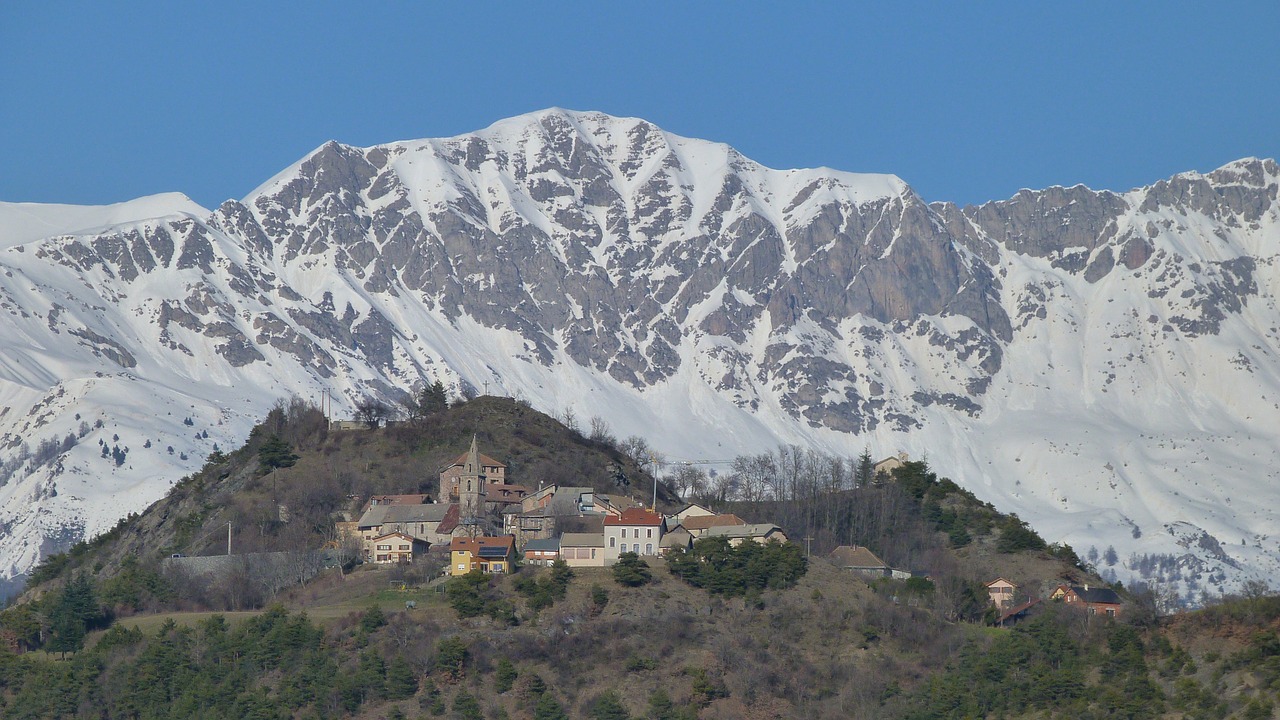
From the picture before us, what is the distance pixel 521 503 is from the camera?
493 ft

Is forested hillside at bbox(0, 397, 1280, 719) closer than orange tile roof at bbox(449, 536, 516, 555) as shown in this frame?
Yes

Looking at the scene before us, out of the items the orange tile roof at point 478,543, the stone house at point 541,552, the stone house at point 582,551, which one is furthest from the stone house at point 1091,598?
the orange tile roof at point 478,543

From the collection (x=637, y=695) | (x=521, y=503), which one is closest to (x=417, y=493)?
(x=521, y=503)

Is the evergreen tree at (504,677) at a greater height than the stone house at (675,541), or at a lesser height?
lesser

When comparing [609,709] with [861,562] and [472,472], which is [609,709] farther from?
[472,472]

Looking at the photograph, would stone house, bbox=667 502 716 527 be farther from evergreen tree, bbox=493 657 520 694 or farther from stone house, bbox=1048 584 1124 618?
evergreen tree, bbox=493 657 520 694

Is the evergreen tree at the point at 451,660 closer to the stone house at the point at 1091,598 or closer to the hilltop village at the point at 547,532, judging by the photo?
the hilltop village at the point at 547,532

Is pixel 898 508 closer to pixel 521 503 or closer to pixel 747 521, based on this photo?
pixel 747 521

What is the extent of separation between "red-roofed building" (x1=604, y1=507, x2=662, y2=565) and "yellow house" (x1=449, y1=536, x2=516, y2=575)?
642 centimetres

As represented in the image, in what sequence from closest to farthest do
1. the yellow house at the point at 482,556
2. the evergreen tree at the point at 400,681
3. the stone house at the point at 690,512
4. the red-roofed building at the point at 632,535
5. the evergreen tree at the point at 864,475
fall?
the evergreen tree at the point at 400,681, the yellow house at the point at 482,556, the red-roofed building at the point at 632,535, the stone house at the point at 690,512, the evergreen tree at the point at 864,475

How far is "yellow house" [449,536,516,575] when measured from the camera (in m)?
132

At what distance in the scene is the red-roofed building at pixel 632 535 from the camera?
136m

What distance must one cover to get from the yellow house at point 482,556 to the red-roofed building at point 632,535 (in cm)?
642

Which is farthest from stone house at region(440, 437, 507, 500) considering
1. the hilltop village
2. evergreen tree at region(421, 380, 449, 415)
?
evergreen tree at region(421, 380, 449, 415)
